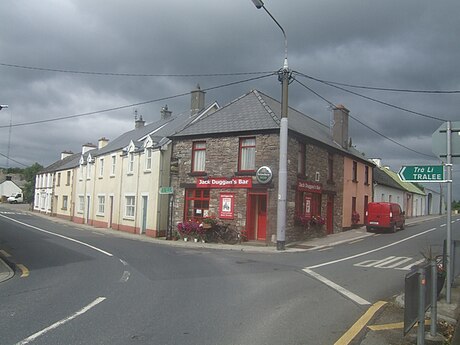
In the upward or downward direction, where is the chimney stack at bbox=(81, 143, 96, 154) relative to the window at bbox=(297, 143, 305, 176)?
upward

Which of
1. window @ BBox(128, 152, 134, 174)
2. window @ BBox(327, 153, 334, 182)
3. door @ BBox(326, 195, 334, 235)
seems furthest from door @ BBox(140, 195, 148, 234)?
window @ BBox(327, 153, 334, 182)

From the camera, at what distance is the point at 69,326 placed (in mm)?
6344

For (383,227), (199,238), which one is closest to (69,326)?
(199,238)

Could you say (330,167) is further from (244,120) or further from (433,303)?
(433,303)

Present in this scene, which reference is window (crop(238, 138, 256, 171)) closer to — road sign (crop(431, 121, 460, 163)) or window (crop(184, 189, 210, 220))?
window (crop(184, 189, 210, 220))

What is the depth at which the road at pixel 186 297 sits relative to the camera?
20.0 ft

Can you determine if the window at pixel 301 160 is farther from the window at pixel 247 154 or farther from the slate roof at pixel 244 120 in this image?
the window at pixel 247 154

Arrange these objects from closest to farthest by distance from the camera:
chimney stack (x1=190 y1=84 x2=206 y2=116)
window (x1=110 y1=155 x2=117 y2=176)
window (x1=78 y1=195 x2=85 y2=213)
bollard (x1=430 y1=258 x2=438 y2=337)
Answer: bollard (x1=430 y1=258 x2=438 y2=337), chimney stack (x1=190 y1=84 x2=206 y2=116), window (x1=110 y1=155 x2=117 y2=176), window (x1=78 y1=195 x2=85 y2=213)

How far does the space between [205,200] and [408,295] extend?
775 inches

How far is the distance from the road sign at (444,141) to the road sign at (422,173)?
211mm

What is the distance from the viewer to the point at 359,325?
21.6ft

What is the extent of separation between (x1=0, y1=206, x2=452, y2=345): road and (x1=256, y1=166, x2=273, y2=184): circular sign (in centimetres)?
687

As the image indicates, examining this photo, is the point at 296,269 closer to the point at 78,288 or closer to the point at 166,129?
the point at 78,288

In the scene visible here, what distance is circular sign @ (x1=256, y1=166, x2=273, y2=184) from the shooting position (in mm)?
21688
